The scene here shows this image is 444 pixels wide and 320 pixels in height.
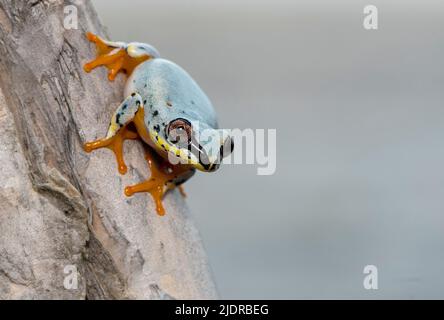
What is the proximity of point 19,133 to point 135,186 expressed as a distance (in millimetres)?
302

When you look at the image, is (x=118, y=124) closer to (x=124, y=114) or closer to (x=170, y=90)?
(x=124, y=114)

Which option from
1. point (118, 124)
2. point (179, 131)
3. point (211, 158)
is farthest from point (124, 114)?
point (211, 158)

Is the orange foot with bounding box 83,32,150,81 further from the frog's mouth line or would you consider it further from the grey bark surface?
the frog's mouth line

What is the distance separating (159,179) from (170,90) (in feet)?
0.73

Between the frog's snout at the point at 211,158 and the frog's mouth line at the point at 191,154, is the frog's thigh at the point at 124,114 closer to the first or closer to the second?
the frog's mouth line at the point at 191,154

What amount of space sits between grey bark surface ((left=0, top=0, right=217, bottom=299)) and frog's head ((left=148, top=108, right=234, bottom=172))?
0.41ft

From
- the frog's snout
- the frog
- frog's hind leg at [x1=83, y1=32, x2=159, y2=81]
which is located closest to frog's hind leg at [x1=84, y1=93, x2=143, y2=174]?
the frog

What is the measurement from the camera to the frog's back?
6.03ft

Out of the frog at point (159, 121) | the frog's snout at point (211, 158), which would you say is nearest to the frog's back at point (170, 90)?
the frog at point (159, 121)

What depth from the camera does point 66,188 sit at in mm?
1729

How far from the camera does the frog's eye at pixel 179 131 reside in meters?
1.78

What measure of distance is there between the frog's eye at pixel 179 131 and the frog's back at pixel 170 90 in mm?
24
